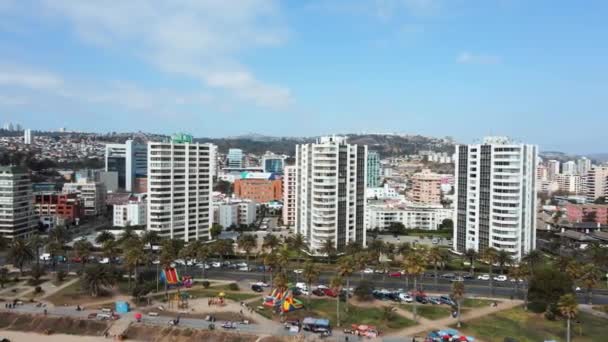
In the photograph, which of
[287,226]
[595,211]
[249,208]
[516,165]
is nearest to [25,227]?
[249,208]

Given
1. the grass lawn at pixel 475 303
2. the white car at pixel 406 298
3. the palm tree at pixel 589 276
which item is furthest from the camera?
the white car at pixel 406 298

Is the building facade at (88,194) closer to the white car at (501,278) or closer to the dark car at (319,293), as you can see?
the dark car at (319,293)

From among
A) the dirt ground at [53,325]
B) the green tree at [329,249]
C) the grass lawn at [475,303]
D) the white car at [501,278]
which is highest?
the green tree at [329,249]

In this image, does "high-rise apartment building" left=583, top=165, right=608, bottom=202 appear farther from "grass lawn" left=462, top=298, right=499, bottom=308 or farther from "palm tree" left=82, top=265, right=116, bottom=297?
"palm tree" left=82, top=265, right=116, bottom=297

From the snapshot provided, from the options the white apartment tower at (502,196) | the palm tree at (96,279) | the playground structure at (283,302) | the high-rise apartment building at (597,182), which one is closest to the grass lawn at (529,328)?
the playground structure at (283,302)

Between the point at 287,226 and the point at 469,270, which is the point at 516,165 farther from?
the point at 287,226

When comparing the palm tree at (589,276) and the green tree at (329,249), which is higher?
the palm tree at (589,276)
